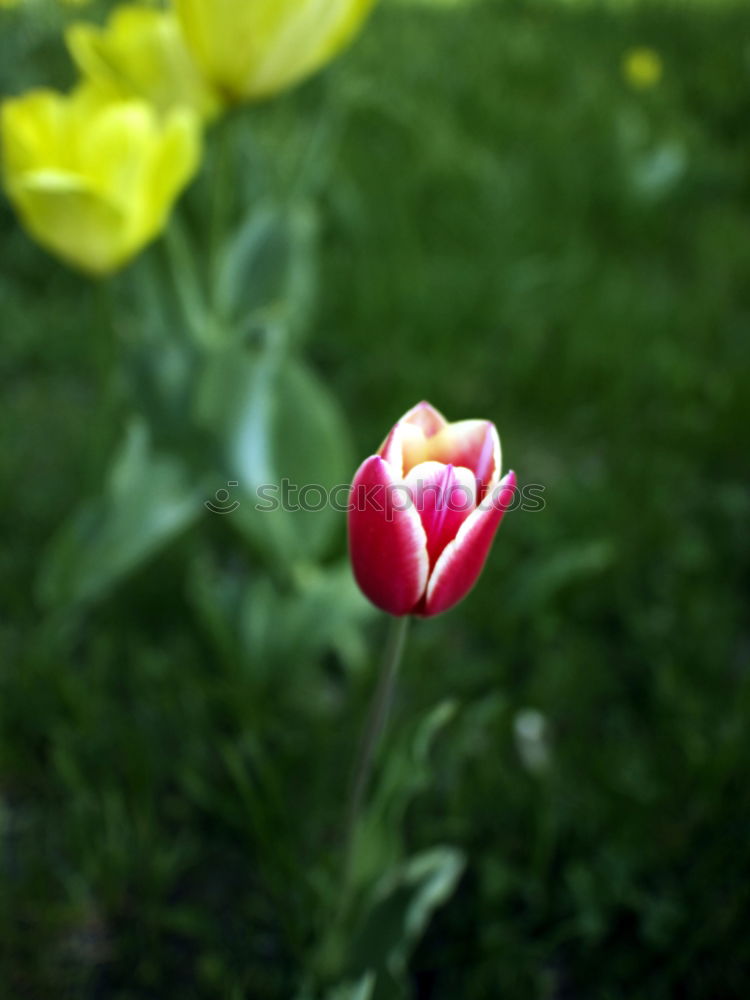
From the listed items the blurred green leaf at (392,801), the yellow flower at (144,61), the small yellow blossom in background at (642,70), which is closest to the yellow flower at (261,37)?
the yellow flower at (144,61)

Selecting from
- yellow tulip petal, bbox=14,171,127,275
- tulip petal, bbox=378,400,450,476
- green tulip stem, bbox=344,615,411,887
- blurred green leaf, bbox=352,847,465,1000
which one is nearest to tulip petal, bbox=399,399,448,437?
tulip petal, bbox=378,400,450,476

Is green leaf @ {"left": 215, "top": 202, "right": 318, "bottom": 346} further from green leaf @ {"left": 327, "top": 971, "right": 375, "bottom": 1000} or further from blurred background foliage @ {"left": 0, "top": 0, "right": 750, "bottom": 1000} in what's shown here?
green leaf @ {"left": 327, "top": 971, "right": 375, "bottom": 1000}

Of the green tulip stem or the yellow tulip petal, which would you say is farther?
the yellow tulip petal

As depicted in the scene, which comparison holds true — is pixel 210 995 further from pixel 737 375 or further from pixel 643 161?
pixel 643 161

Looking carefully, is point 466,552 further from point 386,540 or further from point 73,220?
point 73,220

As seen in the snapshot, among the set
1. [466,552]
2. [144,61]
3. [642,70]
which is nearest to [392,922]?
[466,552]

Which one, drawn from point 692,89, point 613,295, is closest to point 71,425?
point 613,295
